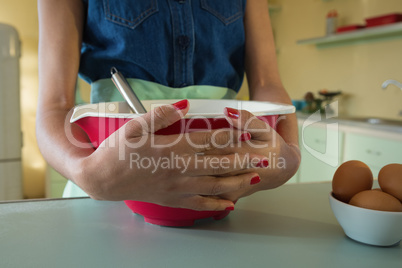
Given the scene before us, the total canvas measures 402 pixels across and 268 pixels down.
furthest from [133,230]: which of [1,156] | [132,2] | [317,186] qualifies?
[1,156]

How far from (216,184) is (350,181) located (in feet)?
0.53

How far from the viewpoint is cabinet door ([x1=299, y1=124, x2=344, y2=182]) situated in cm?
218

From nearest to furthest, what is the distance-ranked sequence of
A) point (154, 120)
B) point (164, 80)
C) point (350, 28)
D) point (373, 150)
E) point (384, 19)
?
point (154, 120)
point (164, 80)
point (373, 150)
point (384, 19)
point (350, 28)

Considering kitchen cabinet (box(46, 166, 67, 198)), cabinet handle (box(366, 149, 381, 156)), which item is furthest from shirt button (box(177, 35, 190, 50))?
kitchen cabinet (box(46, 166, 67, 198))

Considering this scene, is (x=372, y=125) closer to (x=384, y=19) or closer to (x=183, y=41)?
(x=384, y=19)

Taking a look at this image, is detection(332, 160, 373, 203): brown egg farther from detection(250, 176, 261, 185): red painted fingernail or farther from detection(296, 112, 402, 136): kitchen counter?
detection(296, 112, 402, 136): kitchen counter

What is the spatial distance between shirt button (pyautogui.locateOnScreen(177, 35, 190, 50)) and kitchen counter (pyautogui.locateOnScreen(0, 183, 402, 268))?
0.37 m

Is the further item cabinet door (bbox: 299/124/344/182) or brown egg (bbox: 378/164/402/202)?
cabinet door (bbox: 299/124/344/182)

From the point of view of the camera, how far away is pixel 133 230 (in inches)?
17.0

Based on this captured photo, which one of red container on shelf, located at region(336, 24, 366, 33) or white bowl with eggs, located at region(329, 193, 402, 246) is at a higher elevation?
red container on shelf, located at region(336, 24, 366, 33)

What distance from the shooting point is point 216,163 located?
38cm

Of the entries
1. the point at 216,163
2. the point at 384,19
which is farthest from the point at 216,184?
the point at 384,19

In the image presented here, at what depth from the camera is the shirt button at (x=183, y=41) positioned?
75 cm

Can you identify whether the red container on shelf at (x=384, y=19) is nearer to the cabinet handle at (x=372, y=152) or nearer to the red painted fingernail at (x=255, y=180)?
the cabinet handle at (x=372, y=152)
